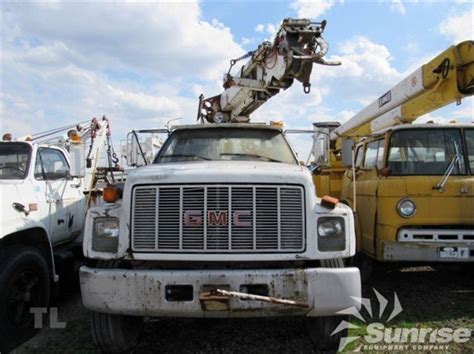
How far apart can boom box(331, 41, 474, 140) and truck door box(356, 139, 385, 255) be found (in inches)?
41.9

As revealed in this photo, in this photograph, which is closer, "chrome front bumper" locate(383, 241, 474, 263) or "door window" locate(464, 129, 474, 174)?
"chrome front bumper" locate(383, 241, 474, 263)

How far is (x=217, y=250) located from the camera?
3562 mm

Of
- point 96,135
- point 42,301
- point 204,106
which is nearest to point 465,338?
point 42,301

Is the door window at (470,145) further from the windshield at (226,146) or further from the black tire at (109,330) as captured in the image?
the black tire at (109,330)

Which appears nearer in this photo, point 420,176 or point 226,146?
point 226,146

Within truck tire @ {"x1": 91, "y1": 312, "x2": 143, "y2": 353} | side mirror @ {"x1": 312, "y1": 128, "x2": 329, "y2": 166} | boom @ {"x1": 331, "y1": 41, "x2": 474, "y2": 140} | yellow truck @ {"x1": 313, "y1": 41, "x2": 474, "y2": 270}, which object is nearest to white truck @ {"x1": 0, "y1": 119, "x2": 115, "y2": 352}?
truck tire @ {"x1": 91, "y1": 312, "x2": 143, "y2": 353}

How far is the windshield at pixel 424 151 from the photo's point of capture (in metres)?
5.86

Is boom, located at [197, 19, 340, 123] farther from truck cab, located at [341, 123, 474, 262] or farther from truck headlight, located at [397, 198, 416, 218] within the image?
truck headlight, located at [397, 198, 416, 218]

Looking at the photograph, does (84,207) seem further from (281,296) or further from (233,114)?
(233,114)

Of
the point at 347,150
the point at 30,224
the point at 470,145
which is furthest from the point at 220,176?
the point at 470,145

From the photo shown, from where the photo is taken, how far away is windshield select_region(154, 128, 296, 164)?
16.0 ft

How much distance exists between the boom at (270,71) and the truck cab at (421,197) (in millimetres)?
2111

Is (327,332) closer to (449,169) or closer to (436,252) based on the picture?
(436,252)

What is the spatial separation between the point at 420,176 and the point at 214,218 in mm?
3400
